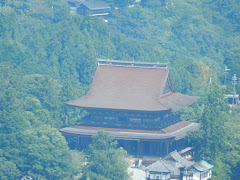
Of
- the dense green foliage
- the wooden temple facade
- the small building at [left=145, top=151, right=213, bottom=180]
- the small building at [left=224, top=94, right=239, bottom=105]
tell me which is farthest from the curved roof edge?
the small building at [left=224, top=94, right=239, bottom=105]

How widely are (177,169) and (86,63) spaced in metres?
35.1

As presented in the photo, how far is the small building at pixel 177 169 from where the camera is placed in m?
67.9

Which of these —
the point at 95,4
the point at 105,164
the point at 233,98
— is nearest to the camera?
the point at 105,164

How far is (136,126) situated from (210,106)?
6.77 meters

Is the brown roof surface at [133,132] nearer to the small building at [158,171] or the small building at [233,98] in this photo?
the small building at [158,171]

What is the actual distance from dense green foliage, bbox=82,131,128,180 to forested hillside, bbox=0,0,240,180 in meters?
2.44

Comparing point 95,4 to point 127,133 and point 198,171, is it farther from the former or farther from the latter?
point 198,171

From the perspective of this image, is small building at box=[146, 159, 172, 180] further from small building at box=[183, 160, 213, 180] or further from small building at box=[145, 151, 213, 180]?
small building at box=[183, 160, 213, 180]

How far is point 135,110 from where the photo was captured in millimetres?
74125

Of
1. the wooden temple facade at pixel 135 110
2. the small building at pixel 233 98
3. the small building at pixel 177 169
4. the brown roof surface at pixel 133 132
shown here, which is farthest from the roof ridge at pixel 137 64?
the small building at pixel 233 98

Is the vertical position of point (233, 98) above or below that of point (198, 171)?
above

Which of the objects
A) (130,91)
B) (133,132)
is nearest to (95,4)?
(130,91)

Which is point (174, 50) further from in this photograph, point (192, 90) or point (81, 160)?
point (81, 160)

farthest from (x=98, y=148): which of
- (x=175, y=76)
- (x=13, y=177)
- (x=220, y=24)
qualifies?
(x=220, y=24)
